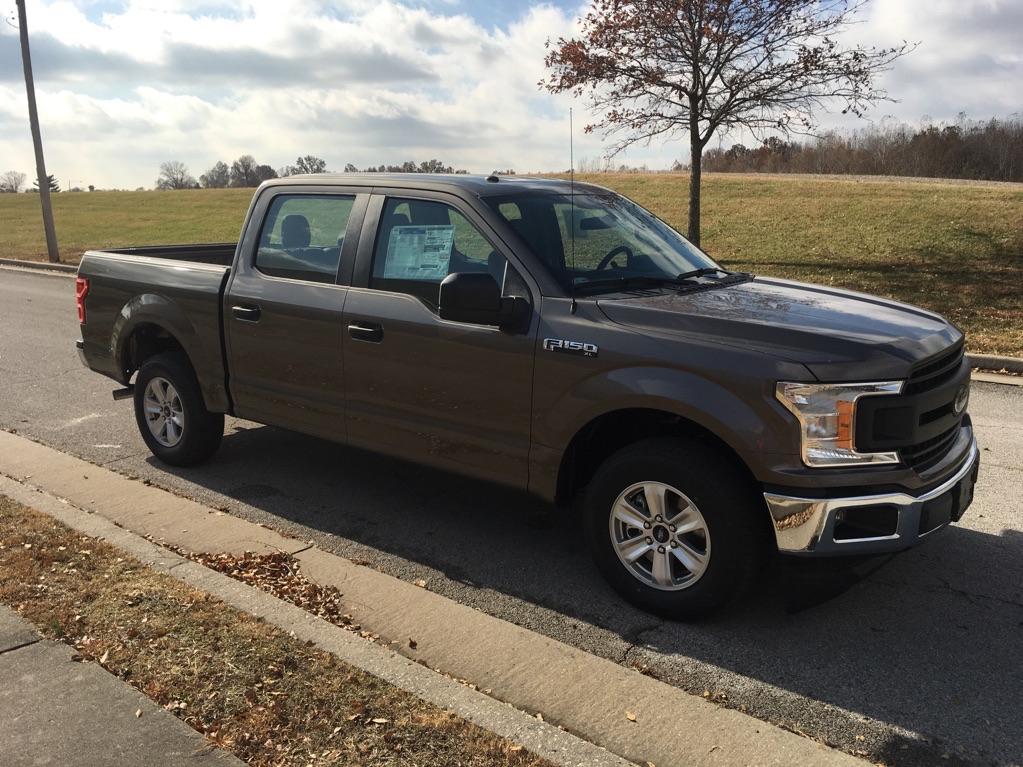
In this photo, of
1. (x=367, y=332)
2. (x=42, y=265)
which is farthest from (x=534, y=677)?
(x=42, y=265)

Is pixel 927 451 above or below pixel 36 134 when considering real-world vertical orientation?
below

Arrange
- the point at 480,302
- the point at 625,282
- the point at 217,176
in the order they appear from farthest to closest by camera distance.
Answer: the point at 217,176, the point at 625,282, the point at 480,302

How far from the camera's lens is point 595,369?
151 inches

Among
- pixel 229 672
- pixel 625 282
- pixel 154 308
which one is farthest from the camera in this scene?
pixel 154 308

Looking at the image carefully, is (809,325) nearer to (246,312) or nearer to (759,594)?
(759,594)

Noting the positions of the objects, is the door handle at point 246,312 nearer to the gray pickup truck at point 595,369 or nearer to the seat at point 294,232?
the gray pickup truck at point 595,369

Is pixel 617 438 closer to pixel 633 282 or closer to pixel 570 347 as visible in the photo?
pixel 570 347

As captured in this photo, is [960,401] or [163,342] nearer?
[960,401]

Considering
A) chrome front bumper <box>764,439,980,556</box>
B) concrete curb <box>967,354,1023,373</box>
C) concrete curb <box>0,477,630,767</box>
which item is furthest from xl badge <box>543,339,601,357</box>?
concrete curb <box>967,354,1023,373</box>

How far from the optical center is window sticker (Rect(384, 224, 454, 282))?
178 inches

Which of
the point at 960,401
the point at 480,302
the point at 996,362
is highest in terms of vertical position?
the point at 480,302

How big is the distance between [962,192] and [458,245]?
20241 millimetres

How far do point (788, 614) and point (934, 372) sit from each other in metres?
1.19

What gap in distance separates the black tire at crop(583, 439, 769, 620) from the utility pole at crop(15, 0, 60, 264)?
22.4 metres
